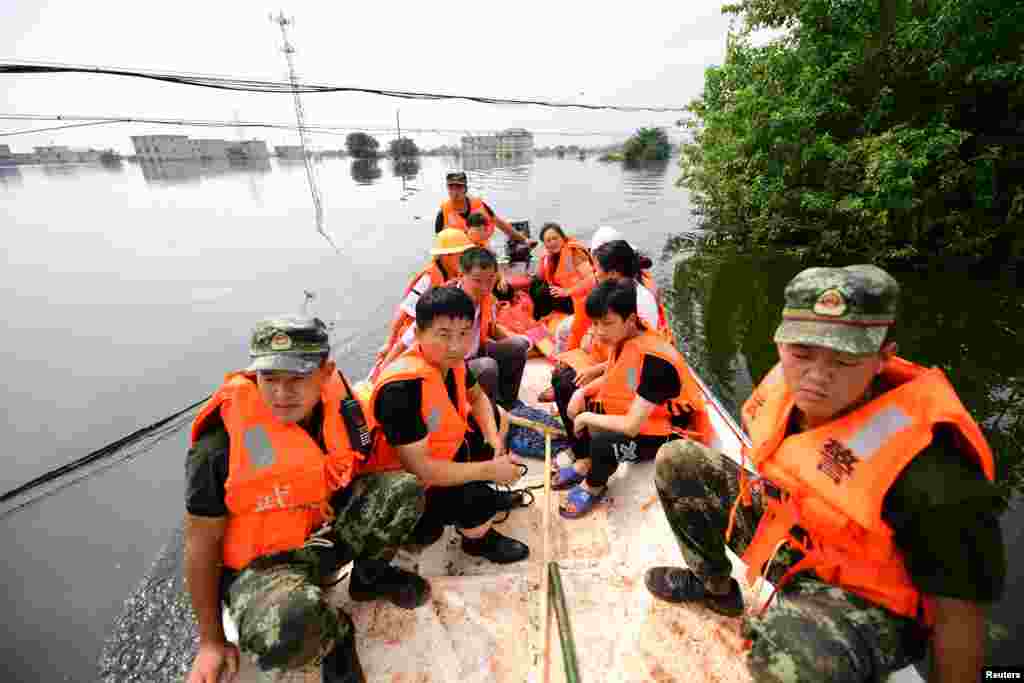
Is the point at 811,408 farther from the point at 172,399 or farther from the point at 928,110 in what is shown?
the point at 928,110

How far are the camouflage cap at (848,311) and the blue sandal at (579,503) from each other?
1739mm

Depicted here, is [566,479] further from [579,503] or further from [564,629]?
[564,629]

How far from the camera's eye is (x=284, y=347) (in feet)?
5.34

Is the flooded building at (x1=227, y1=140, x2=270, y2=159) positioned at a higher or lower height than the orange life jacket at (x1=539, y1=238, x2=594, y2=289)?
lower

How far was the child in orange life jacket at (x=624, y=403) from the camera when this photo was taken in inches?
94.0

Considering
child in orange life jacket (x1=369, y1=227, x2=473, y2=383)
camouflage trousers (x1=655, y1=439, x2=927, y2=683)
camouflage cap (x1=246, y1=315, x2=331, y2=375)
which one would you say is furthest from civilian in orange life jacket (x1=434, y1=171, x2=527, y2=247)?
camouflage trousers (x1=655, y1=439, x2=927, y2=683)

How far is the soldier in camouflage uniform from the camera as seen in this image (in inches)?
60.2

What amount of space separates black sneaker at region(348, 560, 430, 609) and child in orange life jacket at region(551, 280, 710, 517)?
0.98 m

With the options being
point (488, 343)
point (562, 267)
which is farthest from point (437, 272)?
point (562, 267)

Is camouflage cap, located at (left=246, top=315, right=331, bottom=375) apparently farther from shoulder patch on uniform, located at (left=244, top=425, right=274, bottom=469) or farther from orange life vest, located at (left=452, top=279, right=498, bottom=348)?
orange life vest, located at (left=452, top=279, right=498, bottom=348)

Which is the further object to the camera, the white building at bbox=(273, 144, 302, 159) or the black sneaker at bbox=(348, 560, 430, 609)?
the white building at bbox=(273, 144, 302, 159)

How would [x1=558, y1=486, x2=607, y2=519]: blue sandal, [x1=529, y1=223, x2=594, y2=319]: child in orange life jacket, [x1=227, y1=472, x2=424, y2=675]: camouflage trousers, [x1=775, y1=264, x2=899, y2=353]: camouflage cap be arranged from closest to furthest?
1. [x1=775, y1=264, x2=899, y2=353]: camouflage cap
2. [x1=227, y1=472, x2=424, y2=675]: camouflage trousers
3. [x1=558, y1=486, x2=607, y2=519]: blue sandal
4. [x1=529, y1=223, x2=594, y2=319]: child in orange life jacket

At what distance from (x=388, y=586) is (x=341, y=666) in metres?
0.40

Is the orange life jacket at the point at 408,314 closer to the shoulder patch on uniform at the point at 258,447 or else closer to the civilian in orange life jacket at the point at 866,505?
the shoulder patch on uniform at the point at 258,447
